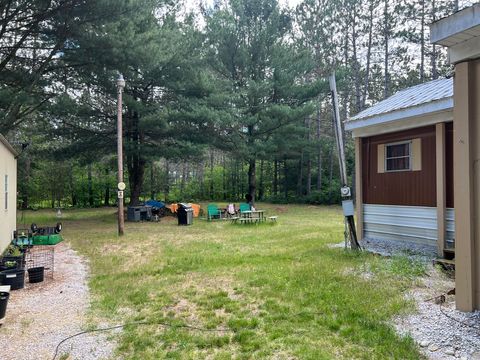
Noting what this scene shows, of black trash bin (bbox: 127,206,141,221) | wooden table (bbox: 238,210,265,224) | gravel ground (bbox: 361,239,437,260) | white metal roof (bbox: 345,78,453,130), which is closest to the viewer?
white metal roof (bbox: 345,78,453,130)

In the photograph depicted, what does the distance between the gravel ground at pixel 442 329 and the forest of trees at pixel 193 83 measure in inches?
426

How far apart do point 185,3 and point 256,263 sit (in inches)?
671

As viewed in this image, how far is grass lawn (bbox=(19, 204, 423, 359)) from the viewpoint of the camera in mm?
3271

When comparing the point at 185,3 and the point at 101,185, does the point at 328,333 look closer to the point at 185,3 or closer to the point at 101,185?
the point at 185,3

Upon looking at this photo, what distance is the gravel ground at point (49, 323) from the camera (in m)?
3.31

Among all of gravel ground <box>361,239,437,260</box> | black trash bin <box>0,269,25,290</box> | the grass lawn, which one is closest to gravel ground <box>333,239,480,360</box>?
the grass lawn

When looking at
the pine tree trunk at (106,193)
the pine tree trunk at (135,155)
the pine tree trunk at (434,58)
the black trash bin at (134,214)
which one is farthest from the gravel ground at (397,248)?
Result: the pine tree trunk at (106,193)

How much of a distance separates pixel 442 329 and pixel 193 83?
14.6 meters

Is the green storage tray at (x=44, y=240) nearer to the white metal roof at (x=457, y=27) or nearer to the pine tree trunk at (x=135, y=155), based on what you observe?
the pine tree trunk at (x=135, y=155)

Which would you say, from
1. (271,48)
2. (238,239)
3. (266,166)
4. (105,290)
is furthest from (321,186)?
(105,290)

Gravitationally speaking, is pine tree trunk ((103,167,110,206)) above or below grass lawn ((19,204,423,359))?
above

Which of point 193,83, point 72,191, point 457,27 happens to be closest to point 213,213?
point 193,83

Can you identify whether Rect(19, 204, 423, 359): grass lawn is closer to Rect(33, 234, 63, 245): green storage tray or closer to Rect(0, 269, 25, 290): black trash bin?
Rect(0, 269, 25, 290): black trash bin

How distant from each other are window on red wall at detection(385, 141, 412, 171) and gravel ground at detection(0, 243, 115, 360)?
6.03 m
